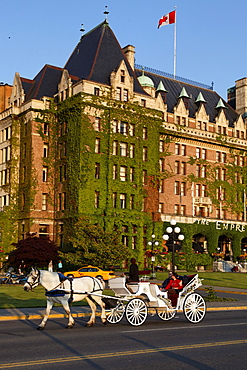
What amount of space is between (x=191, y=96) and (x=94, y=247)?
35.0 m

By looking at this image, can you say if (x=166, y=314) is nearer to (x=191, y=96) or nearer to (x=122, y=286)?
(x=122, y=286)

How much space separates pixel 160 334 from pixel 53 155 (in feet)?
158

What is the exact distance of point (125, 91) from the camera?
200 feet

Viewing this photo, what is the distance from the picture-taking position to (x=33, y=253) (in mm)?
50062

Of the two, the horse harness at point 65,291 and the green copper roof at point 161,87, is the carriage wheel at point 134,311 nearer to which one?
the horse harness at point 65,291

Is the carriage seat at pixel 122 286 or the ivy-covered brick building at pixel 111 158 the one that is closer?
the carriage seat at pixel 122 286

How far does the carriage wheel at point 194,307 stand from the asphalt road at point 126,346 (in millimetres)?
230

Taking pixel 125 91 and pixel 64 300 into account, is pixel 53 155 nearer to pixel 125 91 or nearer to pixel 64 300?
pixel 125 91

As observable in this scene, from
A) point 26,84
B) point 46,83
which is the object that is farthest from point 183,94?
point 26,84

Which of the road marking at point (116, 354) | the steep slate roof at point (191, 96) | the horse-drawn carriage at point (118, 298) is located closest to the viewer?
the road marking at point (116, 354)

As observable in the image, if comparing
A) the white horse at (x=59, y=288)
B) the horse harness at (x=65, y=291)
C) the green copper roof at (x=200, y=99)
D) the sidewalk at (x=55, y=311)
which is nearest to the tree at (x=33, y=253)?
the sidewalk at (x=55, y=311)

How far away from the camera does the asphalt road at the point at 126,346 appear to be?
9.89 meters

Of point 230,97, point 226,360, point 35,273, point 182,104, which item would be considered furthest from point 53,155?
point 226,360

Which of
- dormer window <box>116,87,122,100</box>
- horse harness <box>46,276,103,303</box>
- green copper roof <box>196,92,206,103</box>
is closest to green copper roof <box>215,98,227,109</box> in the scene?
green copper roof <box>196,92,206,103</box>
